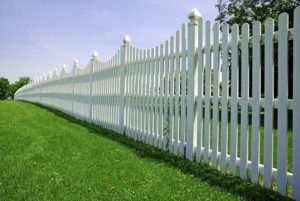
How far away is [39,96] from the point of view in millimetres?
21531

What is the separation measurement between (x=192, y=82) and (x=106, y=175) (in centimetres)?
189

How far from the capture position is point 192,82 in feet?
16.4

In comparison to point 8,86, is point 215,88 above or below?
below

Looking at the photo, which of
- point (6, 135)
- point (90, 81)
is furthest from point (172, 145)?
point (90, 81)

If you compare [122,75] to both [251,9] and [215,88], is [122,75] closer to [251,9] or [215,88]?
[215,88]

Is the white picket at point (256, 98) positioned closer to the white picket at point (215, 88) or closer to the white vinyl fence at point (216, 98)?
the white vinyl fence at point (216, 98)

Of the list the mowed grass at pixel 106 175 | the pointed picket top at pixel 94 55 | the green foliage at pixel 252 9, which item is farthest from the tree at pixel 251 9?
the mowed grass at pixel 106 175

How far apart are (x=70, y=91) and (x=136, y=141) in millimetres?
7289

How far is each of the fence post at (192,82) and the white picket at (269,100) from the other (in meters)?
1.45

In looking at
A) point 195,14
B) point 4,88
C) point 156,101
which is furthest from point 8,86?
point 195,14

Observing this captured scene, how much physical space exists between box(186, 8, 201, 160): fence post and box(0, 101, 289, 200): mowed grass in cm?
31

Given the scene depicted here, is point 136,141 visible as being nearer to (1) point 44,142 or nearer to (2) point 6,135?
(1) point 44,142

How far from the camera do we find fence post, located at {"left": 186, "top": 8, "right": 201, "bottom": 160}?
4.98 m

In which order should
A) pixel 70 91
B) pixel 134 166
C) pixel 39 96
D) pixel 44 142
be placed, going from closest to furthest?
pixel 134 166 < pixel 44 142 < pixel 70 91 < pixel 39 96
